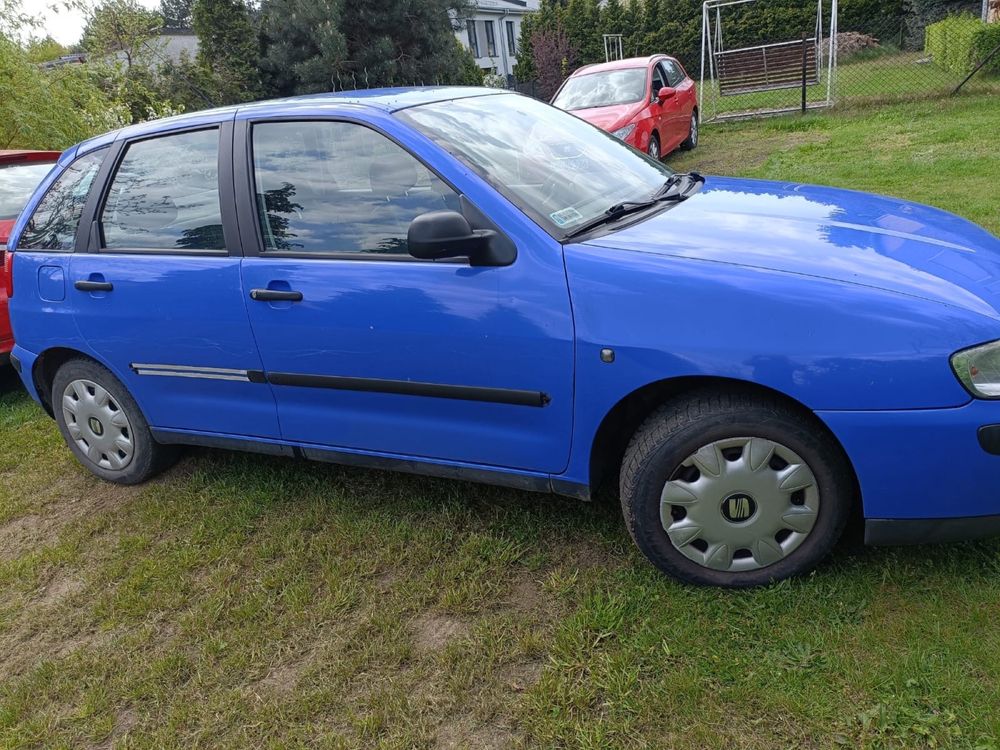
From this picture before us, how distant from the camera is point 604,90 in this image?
1070 cm

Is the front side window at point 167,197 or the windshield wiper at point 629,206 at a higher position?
the front side window at point 167,197

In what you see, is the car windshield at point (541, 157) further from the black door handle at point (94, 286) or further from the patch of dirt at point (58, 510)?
the patch of dirt at point (58, 510)

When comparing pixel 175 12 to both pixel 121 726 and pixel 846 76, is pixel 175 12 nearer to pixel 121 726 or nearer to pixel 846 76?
pixel 846 76

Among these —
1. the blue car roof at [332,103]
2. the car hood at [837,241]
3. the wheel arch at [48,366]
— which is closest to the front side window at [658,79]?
the blue car roof at [332,103]

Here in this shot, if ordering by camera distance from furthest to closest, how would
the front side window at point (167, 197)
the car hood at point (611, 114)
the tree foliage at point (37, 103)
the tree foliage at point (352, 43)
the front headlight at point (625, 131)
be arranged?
the tree foliage at point (352, 43) < the car hood at point (611, 114) < the front headlight at point (625, 131) < the tree foliage at point (37, 103) < the front side window at point (167, 197)

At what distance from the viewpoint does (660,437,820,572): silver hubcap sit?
2514mm

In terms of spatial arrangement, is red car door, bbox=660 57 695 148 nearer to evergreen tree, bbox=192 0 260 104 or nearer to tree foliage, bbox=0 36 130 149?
tree foliage, bbox=0 36 130 149

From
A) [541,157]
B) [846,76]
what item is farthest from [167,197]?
[846,76]

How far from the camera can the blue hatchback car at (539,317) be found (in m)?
2.34

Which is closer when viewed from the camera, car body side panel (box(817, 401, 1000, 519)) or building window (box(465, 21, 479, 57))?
car body side panel (box(817, 401, 1000, 519))

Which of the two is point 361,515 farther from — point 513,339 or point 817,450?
point 817,450

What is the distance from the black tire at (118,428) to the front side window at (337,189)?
1.28 m

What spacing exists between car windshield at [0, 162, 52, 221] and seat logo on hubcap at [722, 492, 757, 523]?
16.8 feet

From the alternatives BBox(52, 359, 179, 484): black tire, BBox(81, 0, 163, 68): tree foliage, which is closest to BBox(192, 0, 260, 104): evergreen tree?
BBox(81, 0, 163, 68): tree foliage
